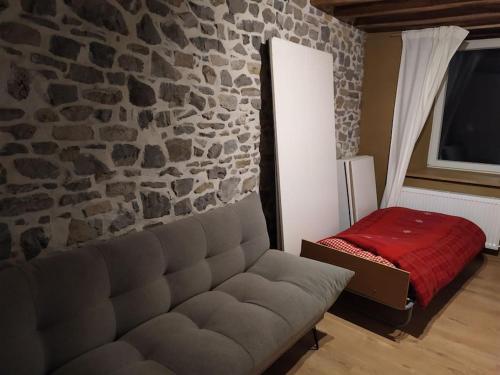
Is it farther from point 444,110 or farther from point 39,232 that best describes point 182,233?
point 444,110

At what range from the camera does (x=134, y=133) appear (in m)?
1.98

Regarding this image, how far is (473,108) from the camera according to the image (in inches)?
156

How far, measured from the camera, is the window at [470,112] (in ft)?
12.6

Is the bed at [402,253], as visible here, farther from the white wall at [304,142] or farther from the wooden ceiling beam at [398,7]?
the wooden ceiling beam at [398,7]

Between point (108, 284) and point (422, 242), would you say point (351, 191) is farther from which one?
point (108, 284)

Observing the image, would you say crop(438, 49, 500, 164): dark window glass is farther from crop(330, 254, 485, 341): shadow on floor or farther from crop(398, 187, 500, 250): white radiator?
crop(330, 254, 485, 341): shadow on floor

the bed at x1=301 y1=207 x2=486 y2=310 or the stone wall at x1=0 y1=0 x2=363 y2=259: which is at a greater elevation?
the stone wall at x1=0 y1=0 x2=363 y2=259

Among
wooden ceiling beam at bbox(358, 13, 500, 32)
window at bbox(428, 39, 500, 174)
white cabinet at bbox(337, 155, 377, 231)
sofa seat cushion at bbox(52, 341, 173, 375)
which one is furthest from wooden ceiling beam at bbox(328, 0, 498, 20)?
sofa seat cushion at bbox(52, 341, 173, 375)

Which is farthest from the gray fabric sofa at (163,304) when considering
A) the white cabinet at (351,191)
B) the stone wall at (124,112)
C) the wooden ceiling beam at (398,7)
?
the wooden ceiling beam at (398,7)

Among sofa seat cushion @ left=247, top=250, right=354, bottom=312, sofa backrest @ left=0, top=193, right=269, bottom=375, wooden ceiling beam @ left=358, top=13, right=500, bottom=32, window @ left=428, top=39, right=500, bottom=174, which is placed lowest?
sofa seat cushion @ left=247, top=250, right=354, bottom=312

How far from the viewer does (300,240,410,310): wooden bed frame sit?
7.72ft

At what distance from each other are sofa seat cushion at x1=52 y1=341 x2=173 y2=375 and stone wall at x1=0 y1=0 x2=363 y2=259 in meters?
0.53

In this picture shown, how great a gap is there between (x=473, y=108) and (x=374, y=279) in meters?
2.61

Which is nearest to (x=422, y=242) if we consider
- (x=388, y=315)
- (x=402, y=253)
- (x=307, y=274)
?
(x=402, y=253)
